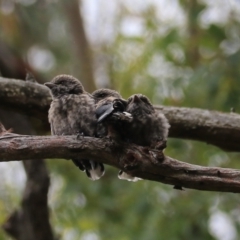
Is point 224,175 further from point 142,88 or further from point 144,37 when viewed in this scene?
point 144,37

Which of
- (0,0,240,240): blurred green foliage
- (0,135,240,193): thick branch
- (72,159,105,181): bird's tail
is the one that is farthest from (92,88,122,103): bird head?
(0,0,240,240): blurred green foliage

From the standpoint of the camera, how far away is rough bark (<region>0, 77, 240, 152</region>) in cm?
523

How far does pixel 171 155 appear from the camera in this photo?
304 inches

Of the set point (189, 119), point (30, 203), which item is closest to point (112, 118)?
Answer: point (189, 119)

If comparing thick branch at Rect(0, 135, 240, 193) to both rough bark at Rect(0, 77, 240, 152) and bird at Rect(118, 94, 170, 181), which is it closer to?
bird at Rect(118, 94, 170, 181)

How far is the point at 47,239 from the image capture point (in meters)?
6.18

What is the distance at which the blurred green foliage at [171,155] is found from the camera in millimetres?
6875

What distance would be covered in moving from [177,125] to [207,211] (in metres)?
1.94

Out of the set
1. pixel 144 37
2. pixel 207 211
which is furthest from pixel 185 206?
pixel 144 37

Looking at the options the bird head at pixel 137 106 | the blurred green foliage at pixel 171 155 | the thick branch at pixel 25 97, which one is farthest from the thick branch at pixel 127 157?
the blurred green foliage at pixel 171 155

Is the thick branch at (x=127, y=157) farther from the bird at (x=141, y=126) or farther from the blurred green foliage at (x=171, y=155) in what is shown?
the blurred green foliage at (x=171, y=155)

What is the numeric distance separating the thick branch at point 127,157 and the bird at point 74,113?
0.15m

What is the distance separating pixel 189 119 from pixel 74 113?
1719 mm

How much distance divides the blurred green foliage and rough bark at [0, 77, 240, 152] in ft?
3.78
